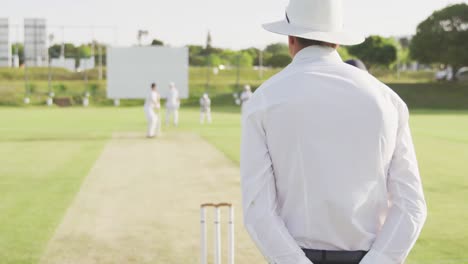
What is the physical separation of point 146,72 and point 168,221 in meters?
61.7

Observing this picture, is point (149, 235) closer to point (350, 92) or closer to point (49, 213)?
point (49, 213)

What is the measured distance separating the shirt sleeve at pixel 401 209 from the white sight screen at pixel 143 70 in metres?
67.4

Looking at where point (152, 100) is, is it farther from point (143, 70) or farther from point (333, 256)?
point (143, 70)

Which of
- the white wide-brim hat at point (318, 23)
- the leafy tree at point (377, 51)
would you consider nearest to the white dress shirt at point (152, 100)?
the white wide-brim hat at point (318, 23)

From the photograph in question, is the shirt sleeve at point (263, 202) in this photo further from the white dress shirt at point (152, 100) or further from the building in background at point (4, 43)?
the building in background at point (4, 43)

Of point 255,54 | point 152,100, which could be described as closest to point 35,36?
point 152,100

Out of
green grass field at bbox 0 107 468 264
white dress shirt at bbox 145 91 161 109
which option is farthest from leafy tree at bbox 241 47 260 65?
white dress shirt at bbox 145 91 161 109

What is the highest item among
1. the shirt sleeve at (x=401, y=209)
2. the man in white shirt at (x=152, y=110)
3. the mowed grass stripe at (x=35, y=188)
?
the shirt sleeve at (x=401, y=209)

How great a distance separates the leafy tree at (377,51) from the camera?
110 meters

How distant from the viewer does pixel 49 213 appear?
37.2 ft

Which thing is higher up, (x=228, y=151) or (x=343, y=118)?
(x=343, y=118)

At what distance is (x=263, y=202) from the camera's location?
9.90 feet

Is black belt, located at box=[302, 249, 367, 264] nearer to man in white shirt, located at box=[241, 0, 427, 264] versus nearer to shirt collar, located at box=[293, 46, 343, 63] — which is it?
man in white shirt, located at box=[241, 0, 427, 264]

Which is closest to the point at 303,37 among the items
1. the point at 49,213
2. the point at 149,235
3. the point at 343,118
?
the point at 343,118
